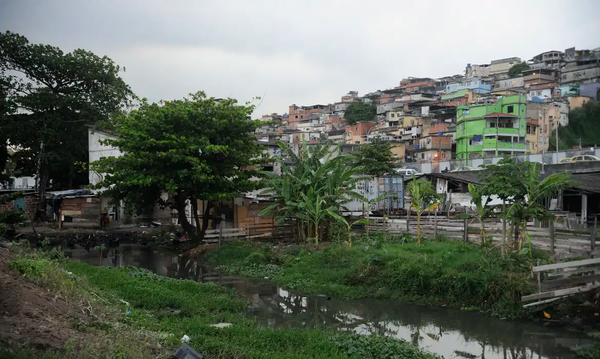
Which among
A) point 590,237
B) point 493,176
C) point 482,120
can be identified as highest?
point 482,120

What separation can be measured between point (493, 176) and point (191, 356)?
34.4 ft

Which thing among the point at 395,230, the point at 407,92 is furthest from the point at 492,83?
the point at 395,230

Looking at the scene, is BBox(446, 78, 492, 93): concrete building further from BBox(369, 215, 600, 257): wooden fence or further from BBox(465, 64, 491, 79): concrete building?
BBox(369, 215, 600, 257): wooden fence

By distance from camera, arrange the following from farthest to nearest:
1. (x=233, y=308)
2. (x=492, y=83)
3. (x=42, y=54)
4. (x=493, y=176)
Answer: (x=492, y=83) → (x=42, y=54) → (x=493, y=176) → (x=233, y=308)

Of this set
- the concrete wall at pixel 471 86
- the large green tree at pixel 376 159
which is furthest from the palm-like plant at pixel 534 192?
the concrete wall at pixel 471 86

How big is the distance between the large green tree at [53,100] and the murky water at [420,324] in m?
19.0

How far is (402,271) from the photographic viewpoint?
45.4ft

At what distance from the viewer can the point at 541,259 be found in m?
13.1

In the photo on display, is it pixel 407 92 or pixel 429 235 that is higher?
pixel 407 92

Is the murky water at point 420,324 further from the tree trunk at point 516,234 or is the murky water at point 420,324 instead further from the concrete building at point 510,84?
the concrete building at point 510,84

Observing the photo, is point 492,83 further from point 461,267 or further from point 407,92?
point 461,267

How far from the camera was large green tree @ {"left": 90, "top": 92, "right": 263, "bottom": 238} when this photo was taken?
19656mm

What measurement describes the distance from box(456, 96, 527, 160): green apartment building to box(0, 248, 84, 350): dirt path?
135 feet

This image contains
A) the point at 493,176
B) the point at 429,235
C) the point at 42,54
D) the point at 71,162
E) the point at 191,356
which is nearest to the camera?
the point at 191,356
